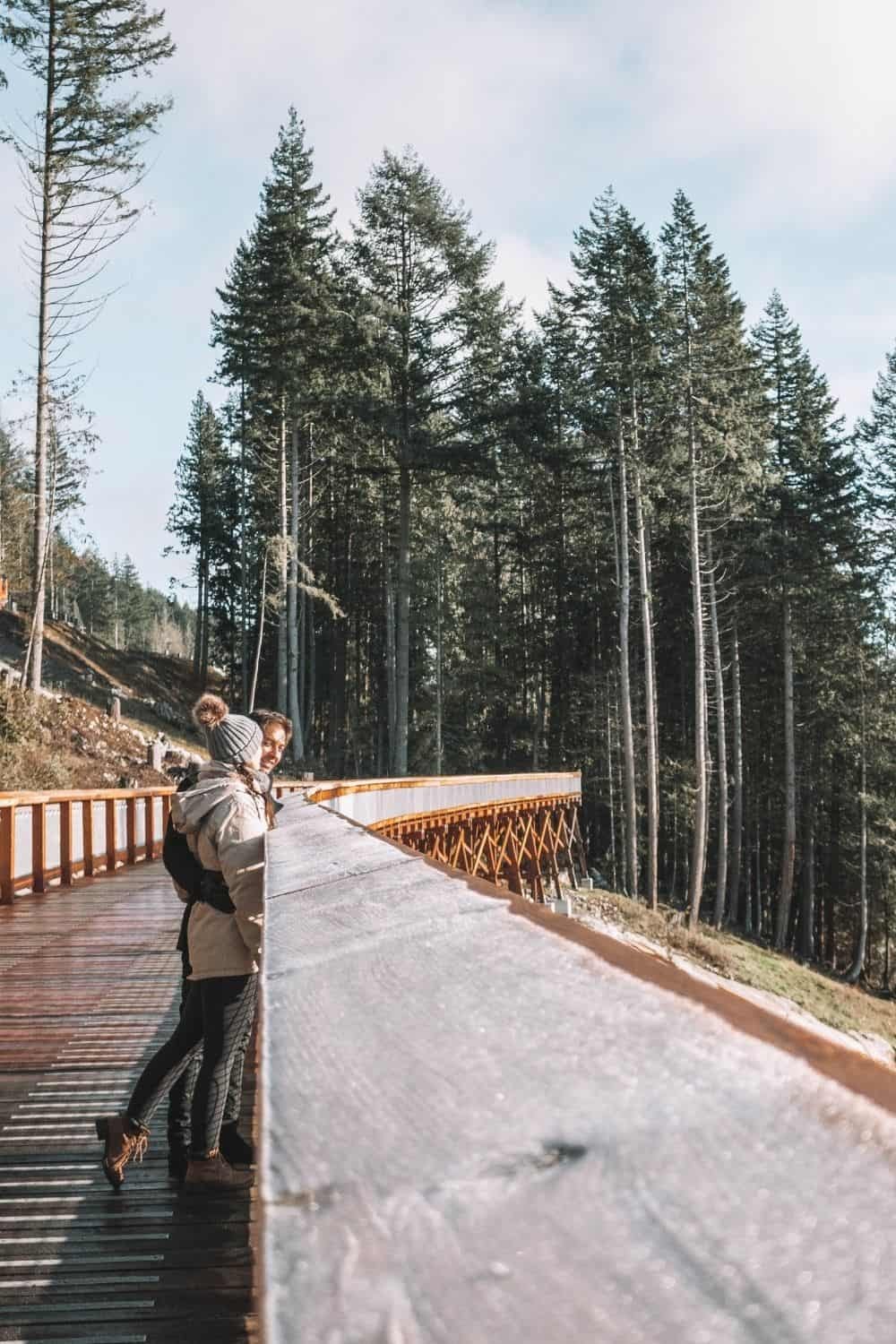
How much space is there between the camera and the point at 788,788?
3756 cm

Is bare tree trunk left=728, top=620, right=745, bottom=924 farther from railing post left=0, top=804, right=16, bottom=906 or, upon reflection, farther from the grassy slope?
railing post left=0, top=804, right=16, bottom=906

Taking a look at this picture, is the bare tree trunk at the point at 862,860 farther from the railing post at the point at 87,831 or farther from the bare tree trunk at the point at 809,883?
the railing post at the point at 87,831

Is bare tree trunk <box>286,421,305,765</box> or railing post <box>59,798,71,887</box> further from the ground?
bare tree trunk <box>286,421,305,765</box>

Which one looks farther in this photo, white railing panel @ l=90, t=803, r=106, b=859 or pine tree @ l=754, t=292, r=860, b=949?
pine tree @ l=754, t=292, r=860, b=949

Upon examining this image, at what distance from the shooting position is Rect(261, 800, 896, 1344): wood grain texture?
58 cm

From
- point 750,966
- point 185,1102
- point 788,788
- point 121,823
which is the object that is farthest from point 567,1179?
point 788,788

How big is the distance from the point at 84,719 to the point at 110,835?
1167 centimetres

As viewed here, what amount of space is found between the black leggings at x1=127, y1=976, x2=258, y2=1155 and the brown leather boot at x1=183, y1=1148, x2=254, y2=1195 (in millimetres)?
55

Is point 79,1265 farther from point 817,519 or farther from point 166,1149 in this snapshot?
point 817,519

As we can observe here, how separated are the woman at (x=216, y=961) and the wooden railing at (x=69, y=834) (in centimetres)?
777

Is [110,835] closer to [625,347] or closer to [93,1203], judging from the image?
[93,1203]

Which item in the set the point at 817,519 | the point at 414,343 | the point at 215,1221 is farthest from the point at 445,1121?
the point at 817,519

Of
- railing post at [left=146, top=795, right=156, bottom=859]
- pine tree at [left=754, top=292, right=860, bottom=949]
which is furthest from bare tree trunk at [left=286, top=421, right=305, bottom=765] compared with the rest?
pine tree at [left=754, top=292, right=860, bottom=949]

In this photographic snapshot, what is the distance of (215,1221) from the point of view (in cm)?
378
